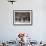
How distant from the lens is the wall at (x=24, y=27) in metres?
4.89

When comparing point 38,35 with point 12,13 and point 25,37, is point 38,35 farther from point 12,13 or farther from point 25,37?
point 25,37

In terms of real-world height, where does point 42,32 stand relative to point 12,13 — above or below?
below

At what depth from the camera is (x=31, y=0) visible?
4.93 m

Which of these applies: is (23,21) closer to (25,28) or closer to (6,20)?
(25,28)

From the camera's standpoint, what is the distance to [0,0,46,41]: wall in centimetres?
489

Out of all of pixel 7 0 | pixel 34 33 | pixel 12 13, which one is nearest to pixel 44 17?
pixel 34 33

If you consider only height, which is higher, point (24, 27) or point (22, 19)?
point (22, 19)

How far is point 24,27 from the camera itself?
4918 mm

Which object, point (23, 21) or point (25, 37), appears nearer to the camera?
point (25, 37)

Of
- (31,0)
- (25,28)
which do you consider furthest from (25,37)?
(31,0)

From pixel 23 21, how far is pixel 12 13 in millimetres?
524

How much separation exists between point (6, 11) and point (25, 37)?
6.84ft

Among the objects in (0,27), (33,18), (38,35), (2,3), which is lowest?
(38,35)

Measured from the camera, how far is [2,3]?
4.91 meters
